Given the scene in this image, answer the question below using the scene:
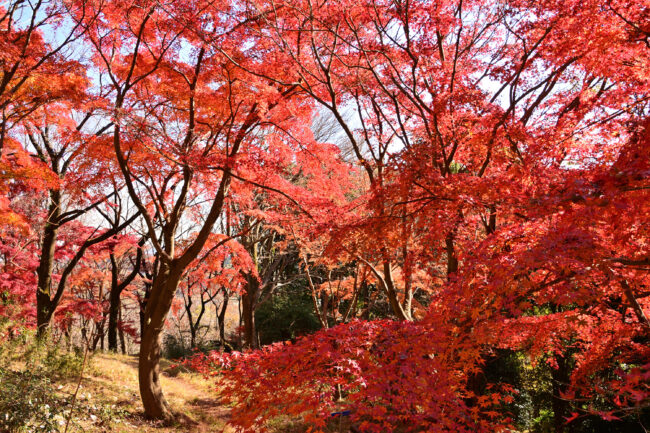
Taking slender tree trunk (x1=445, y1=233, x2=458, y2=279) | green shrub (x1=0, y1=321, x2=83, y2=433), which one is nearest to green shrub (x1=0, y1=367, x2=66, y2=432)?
green shrub (x1=0, y1=321, x2=83, y2=433)

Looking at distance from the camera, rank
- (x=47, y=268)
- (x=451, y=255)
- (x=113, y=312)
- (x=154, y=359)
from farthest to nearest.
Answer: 1. (x=113, y=312)
2. (x=47, y=268)
3. (x=154, y=359)
4. (x=451, y=255)

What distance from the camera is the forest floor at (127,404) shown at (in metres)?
6.66

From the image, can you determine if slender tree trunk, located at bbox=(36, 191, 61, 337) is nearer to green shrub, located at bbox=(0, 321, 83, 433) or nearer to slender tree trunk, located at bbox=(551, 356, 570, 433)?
green shrub, located at bbox=(0, 321, 83, 433)

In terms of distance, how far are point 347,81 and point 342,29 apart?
857mm

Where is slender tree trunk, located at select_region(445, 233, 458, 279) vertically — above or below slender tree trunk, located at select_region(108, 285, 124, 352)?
above

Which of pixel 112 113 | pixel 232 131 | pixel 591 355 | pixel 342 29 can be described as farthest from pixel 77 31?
pixel 591 355

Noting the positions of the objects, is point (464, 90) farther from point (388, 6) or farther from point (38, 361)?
point (38, 361)

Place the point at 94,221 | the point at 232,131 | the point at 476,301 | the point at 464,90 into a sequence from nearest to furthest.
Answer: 1. the point at 476,301
2. the point at 464,90
3. the point at 232,131
4. the point at 94,221

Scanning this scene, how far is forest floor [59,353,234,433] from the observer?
21.9 ft

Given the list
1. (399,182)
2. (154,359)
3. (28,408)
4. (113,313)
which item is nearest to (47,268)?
(113,313)

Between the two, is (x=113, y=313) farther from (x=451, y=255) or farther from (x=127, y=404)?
(x=451, y=255)

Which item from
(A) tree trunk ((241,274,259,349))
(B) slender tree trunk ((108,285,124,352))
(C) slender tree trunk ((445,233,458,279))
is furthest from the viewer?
(B) slender tree trunk ((108,285,124,352))

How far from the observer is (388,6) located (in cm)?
616

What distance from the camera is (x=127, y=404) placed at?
793 centimetres
